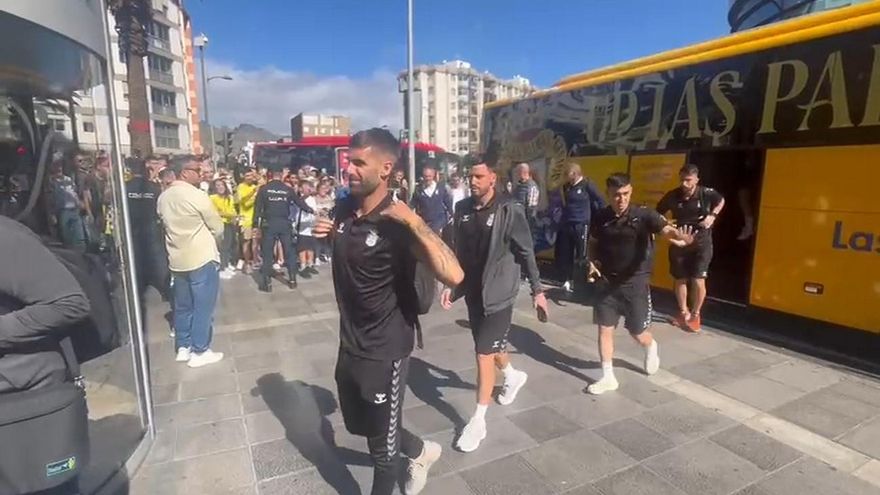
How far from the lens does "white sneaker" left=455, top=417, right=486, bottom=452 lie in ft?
10.7

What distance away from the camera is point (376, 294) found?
2.32 m

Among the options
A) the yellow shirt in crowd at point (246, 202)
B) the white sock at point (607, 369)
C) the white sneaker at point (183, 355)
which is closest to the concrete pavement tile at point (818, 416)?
the white sock at point (607, 369)

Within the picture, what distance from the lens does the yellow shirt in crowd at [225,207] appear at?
8.83 meters

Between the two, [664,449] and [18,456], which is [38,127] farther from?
[664,449]

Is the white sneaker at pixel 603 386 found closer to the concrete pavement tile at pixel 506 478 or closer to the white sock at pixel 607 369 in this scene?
the white sock at pixel 607 369

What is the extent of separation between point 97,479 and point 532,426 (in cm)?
286

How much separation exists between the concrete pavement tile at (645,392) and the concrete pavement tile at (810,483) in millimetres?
1015

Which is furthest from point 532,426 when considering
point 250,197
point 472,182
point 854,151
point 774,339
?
point 250,197

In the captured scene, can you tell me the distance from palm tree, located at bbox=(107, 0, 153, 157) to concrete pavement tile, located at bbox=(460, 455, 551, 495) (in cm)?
1000

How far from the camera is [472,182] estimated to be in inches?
140

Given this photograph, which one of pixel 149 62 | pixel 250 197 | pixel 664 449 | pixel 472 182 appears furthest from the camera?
pixel 149 62

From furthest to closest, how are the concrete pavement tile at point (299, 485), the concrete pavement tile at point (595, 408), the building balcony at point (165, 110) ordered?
the building balcony at point (165, 110)
the concrete pavement tile at point (595, 408)
the concrete pavement tile at point (299, 485)

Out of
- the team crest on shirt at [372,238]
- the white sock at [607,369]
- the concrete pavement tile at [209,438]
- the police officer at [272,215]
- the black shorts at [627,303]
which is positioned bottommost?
the concrete pavement tile at [209,438]

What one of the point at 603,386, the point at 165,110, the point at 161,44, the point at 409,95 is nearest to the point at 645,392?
the point at 603,386
